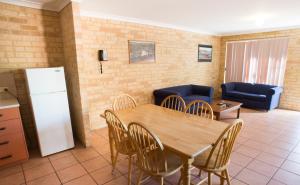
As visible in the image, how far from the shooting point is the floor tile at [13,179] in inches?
81.2

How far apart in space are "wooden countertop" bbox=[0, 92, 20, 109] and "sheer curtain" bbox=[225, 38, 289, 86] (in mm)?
6082

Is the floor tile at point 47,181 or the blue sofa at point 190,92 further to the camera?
the blue sofa at point 190,92

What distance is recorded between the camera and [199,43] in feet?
17.8

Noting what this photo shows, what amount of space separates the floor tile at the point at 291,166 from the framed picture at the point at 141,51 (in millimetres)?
3145

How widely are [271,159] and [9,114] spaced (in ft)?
12.2

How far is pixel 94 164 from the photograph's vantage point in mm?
2391

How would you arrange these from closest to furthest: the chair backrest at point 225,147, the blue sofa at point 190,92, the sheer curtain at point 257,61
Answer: the chair backrest at point 225,147
the blue sofa at point 190,92
the sheer curtain at point 257,61

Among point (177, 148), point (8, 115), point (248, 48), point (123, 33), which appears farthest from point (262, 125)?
point (8, 115)

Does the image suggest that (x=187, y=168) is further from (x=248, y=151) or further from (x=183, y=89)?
(x=183, y=89)

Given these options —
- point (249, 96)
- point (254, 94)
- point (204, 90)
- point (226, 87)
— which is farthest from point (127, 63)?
point (254, 94)

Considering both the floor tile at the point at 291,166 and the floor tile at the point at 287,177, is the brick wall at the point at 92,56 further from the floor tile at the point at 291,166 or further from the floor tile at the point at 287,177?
the floor tile at the point at 291,166

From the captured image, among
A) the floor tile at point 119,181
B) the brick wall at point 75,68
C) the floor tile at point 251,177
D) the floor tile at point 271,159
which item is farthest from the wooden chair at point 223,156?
the brick wall at point 75,68

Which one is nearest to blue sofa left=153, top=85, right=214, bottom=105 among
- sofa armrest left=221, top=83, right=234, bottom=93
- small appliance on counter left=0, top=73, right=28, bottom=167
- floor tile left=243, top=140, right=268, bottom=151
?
sofa armrest left=221, top=83, right=234, bottom=93

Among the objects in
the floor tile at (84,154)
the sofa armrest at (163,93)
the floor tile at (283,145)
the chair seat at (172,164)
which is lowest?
the floor tile at (283,145)
